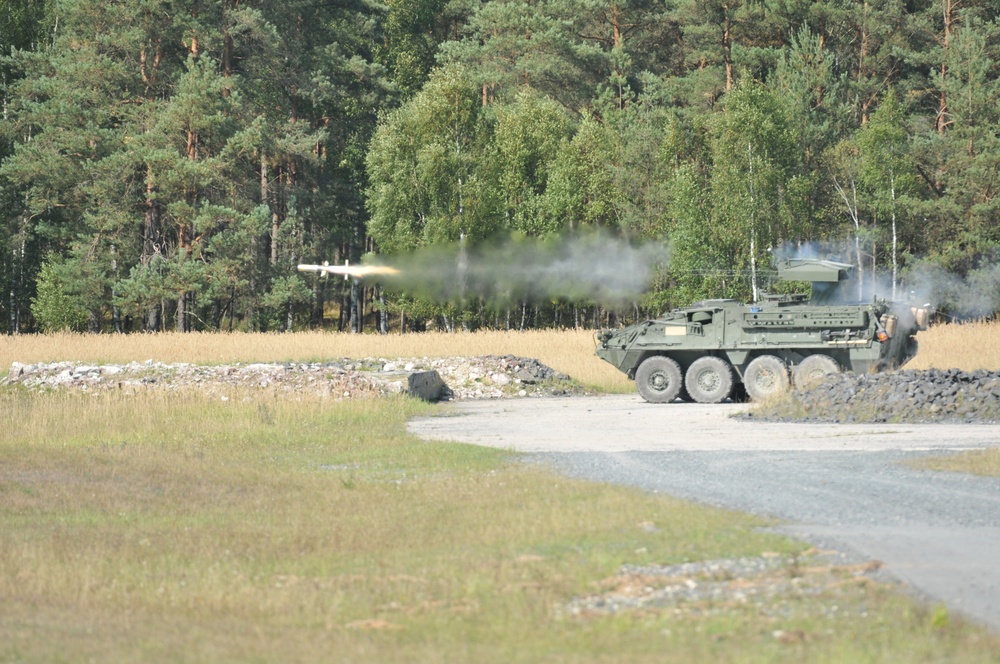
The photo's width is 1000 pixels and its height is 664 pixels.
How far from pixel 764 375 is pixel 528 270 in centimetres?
1263

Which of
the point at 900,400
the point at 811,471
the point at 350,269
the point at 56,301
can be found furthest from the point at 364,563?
the point at 56,301

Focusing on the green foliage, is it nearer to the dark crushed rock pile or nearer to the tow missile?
the tow missile

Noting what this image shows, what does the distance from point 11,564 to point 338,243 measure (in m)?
53.4

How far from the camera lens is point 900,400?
68.5 ft

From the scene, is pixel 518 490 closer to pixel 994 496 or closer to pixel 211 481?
pixel 211 481

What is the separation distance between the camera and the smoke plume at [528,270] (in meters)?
35.8

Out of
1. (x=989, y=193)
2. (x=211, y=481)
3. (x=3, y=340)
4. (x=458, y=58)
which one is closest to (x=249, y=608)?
(x=211, y=481)

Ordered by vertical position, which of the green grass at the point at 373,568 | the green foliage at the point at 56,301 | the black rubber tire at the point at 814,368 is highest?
the green foliage at the point at 56,301

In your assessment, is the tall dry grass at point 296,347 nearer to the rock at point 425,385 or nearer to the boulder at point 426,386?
the boulder at point 426,386

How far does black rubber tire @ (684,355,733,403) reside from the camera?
26141mm

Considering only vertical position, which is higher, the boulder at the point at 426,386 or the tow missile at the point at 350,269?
Answer: the tow missile at the point at 350,269

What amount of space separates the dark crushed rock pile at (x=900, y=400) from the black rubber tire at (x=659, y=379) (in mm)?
4632

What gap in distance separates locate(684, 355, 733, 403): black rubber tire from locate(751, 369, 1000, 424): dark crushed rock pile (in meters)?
4.06

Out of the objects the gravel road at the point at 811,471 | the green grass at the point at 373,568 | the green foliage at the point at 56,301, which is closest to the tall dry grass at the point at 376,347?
the gravel road at the point at 811,471
